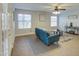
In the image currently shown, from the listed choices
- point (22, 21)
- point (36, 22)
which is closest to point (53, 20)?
point (36, 22)

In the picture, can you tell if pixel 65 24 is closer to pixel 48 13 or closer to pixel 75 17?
pixel 75 17

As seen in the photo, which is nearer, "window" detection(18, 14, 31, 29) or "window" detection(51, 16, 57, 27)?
"window" detection(18, 14, 31, 29)

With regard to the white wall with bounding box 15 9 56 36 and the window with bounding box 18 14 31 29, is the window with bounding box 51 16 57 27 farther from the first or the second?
the window with bounding box 18 14 31 29

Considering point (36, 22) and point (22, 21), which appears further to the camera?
point (36, 22)

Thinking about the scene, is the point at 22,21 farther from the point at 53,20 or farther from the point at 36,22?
the point at 53,20

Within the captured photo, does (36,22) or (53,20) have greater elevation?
(53,20)

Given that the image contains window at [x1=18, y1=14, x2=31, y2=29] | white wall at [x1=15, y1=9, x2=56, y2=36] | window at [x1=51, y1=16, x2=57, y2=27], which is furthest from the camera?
window at [x1=51, y1=16, x2=57, y2=27]

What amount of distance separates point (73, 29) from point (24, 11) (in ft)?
15.9

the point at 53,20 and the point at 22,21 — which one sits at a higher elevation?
the point at 53,20

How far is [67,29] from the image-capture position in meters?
10.9

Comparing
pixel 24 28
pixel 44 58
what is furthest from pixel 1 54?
pixel 24 28

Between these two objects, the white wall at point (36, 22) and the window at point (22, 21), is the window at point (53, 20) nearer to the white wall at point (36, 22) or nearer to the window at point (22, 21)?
the white wall at point (36, 22)

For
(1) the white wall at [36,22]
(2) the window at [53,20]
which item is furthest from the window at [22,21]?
(2) the window at [53,20]

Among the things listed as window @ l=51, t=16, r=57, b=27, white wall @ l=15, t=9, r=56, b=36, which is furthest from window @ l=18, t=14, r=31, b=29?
window @ l=51, t=16, r=57, b=27
